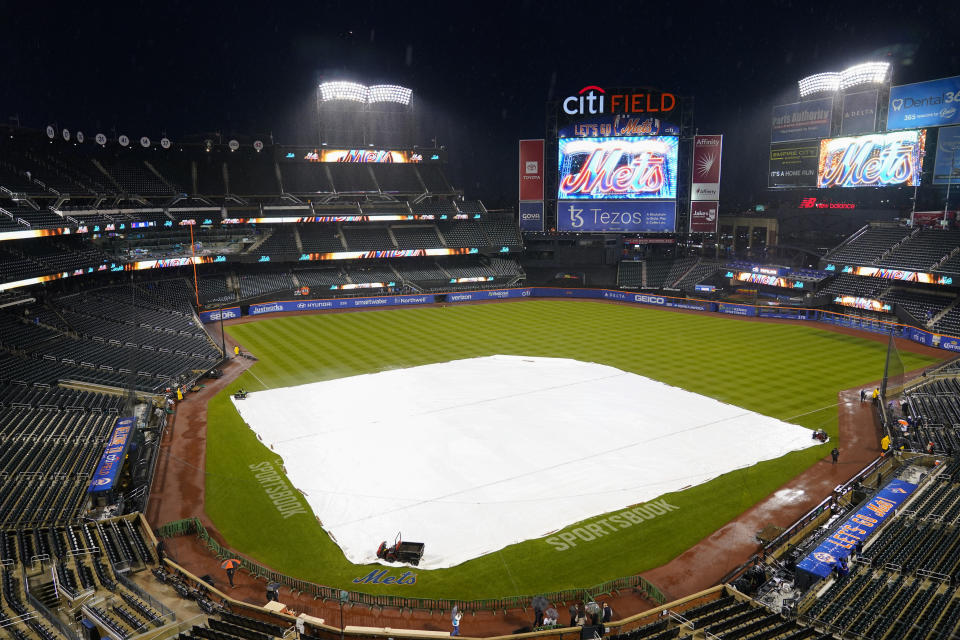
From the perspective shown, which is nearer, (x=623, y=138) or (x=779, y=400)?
(x=779, y=400)

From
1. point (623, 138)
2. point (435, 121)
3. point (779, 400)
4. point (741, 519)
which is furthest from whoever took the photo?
point (435, 121)

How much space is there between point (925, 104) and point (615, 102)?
25.4m

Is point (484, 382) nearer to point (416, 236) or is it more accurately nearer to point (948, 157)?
point (416, 236)

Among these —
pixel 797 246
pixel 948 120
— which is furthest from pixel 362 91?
pixel 948 120

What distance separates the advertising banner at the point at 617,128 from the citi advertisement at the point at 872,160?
13.8m

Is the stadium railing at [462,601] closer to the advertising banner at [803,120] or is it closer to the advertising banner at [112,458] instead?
the advertising banner at [112,458]

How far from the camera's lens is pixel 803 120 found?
57.1 metres

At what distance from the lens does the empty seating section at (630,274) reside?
6662 centimetres

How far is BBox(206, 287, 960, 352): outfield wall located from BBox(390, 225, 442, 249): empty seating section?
369 inches

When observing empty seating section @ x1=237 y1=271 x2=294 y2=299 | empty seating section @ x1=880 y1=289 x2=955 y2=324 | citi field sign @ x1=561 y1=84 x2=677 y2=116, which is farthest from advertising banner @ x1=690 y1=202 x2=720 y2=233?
empty seating section @ x1=237 y1=271 x2=294 y2=299

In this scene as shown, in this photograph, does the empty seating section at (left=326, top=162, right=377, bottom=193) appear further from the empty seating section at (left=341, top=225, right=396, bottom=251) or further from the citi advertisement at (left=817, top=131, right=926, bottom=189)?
the citi advertisement at (left=817, top=131, right=926, bottom=189)

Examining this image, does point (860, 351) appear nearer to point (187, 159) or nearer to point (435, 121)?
point (435, 121)

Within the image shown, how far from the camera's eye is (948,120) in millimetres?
46750

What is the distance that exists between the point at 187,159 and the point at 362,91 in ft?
67.8
